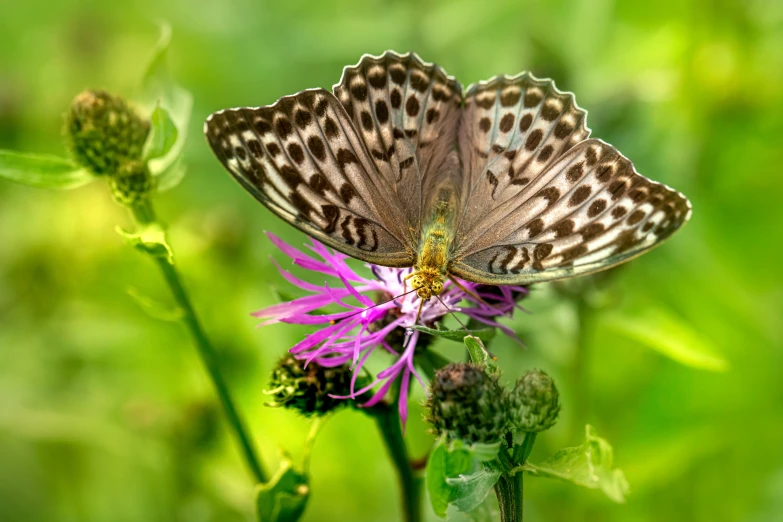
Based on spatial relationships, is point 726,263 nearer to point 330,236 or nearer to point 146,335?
point 330,236

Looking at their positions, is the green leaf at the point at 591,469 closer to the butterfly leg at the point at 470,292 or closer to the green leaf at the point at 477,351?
the green leaf at the point at 477,351

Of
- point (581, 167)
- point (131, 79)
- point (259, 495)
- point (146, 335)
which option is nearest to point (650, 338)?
point (581, 167)

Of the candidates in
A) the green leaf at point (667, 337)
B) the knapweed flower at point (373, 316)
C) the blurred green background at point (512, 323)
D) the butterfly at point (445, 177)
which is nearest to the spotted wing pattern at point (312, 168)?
the butterfly at point (445, 177)

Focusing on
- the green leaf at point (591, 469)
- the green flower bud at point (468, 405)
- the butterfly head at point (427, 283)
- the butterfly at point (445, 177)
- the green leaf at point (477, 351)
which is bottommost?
the green leaf at point (591, 469)

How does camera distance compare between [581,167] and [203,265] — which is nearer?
[581,167]

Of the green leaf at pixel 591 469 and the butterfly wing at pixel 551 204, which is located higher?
the butterfly wing at pixel 551 204

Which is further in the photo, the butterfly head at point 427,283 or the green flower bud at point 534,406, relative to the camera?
the butterfly head at point 427,283

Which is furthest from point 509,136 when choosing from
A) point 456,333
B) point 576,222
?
point 456,333
